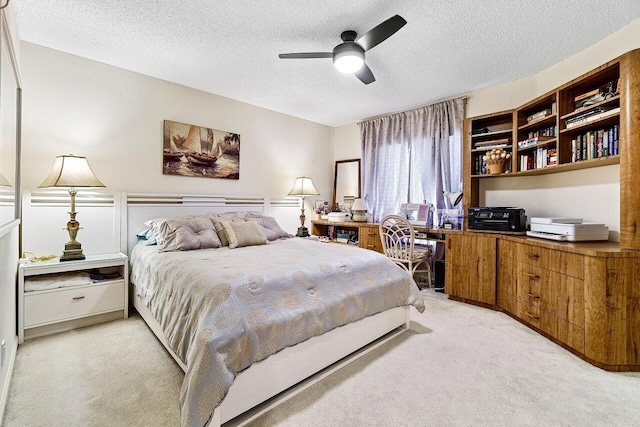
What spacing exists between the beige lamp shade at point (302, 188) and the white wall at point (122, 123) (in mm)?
308

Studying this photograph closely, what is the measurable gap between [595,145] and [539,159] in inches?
21.7

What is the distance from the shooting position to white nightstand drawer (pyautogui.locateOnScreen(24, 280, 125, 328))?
7.48 feet

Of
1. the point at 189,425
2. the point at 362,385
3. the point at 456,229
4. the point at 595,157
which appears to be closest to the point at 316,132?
the point at 456,229

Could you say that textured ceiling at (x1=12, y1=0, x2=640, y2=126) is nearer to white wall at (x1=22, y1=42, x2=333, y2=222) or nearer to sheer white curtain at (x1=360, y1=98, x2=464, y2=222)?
white wall at (x1=22, y1=42, x2=333, y2=222)

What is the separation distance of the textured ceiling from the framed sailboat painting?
57cm

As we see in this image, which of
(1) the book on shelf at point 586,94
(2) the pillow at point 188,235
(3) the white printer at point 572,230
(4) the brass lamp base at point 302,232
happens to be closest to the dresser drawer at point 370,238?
(4) the brass lamp base at point 302,232

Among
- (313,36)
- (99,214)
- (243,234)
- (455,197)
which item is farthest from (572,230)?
(99,214)

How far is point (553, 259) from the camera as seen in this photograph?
7.84 feet

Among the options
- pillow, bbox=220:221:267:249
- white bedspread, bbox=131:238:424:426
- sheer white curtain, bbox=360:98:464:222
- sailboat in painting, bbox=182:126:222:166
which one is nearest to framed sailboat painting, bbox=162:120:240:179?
sailboat in painting, bbox=182:126:222:166

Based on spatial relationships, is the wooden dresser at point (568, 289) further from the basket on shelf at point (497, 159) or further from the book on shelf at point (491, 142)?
the book on shelf at point (491, 142)

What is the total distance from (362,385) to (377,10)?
2.58m

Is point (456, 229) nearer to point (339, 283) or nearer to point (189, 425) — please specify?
point (339, 283)

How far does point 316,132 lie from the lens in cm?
504

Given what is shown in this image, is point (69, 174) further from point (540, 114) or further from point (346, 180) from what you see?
point (540, 114)
